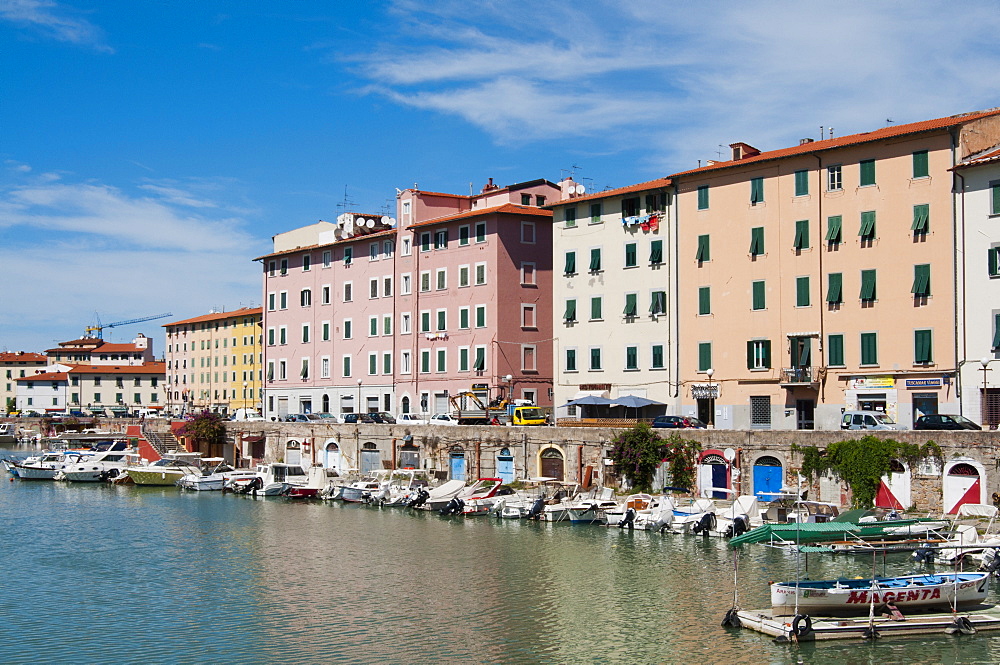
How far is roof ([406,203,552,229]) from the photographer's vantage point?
7162 cm

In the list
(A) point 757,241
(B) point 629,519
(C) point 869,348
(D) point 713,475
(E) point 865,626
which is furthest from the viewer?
(A) point 757,241

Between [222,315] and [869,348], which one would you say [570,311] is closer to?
[869,348]

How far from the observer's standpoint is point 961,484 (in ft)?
134

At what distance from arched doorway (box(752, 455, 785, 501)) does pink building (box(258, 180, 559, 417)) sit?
25099mm

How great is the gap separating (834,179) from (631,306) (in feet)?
46.9

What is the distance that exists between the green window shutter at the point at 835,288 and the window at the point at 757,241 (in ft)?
14.1

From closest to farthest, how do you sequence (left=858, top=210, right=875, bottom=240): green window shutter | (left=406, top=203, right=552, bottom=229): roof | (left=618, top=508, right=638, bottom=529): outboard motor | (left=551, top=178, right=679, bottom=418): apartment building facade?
1. (left=618, top=508, right=638, bottom=529): outboard motor
2. (left=858, top=210, right=875, bottom=240): green window shutter
3. (left=551, top=178, right=679, bottom=418): apartment building facade
4. (left=406, top=203, right=552, bottom=229): roof

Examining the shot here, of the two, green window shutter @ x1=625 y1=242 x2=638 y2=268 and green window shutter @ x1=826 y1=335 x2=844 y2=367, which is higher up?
green window shutter @ x1=625 y1=242 x2=638 y2=268

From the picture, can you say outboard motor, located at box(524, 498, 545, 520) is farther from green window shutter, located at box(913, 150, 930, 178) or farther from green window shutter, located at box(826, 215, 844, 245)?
green window shutter, located at box(913, 150, 930, 178)

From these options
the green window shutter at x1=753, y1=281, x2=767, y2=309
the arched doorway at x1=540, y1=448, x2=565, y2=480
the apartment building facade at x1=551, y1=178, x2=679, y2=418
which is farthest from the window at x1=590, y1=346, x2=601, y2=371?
the green window shutter at x1=753, y1=281, x2=767, y2=309

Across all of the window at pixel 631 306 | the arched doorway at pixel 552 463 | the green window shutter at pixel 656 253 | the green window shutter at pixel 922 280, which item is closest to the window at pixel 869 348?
the green window shutter at pixel 922 280

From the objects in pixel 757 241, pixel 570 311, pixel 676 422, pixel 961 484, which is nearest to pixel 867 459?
pixel 961 484

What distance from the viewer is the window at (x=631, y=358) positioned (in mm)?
62969

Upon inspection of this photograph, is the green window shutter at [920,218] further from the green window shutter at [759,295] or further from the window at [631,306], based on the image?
the window at [631,306]
